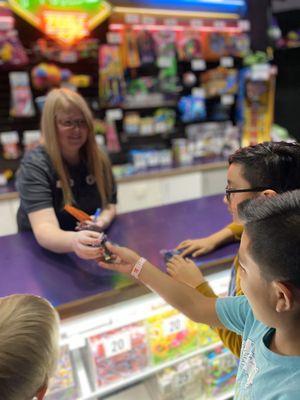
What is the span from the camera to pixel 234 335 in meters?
1.24

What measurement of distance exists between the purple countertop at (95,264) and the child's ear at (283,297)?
663 millimetres

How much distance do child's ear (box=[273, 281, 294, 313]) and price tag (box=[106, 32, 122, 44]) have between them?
367 centimetres

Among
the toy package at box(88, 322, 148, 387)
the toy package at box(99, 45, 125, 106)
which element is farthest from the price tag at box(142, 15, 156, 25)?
the toy package at box(88, 322, 148, 387)

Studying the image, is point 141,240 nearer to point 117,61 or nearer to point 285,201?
point 285,201

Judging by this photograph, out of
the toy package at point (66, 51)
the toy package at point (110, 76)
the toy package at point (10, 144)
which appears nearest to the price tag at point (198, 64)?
the toy package at point (110, 76)

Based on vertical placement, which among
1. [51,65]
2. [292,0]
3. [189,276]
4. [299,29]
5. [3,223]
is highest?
[292,0]

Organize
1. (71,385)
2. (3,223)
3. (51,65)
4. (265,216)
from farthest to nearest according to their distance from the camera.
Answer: (51,65) < (3,223) < (71,385) < (265,216)

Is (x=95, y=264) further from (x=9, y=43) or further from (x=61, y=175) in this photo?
(x=9, y=43)

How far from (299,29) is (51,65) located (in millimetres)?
3225

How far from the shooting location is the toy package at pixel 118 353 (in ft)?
5.16

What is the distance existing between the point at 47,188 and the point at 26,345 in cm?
108

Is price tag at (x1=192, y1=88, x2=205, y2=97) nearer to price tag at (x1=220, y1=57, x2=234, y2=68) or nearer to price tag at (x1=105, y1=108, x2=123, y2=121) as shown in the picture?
price tag at (x1=220, y1=57, x2=234, y2=68)

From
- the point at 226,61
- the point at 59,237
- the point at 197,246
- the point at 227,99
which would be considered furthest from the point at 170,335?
the point at 226,61

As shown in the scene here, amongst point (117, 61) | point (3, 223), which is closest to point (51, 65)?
point (117, 61)
